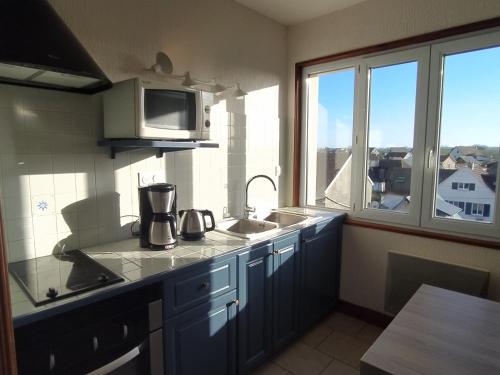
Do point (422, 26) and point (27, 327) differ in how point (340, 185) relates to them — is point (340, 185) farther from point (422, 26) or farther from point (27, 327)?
point (27, 327)

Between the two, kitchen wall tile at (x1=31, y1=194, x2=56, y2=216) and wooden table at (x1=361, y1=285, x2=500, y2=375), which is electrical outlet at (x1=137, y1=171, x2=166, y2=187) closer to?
kitchen wall tile at (x1=31, y1=194, x2=56, y2=216)

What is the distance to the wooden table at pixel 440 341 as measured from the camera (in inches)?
37.1

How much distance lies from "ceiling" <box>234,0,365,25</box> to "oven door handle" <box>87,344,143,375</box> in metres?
2.42

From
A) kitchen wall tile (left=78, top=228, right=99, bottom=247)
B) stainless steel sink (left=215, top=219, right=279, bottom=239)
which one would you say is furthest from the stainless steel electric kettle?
kitchen wall tile (left=78, top=228, right=99, bottom=247)

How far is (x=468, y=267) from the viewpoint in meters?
2.09

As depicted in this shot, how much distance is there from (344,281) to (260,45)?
217 cm

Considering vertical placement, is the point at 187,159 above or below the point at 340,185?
above

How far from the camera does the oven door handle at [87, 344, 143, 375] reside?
3.82 feet

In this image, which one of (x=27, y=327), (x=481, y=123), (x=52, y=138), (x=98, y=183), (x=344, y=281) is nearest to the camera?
(x=27, y=327)

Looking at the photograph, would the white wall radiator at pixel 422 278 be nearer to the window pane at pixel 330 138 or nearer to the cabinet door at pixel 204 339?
the window pane at pixel 330 138

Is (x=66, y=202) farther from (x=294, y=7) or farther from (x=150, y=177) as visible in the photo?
(x=294, y=7)

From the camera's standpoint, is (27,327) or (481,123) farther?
→ (481,123)

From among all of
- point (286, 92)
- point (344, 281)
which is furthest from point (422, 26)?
point (344, 281)

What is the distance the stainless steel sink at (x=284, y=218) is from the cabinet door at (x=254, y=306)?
68 centimetres
